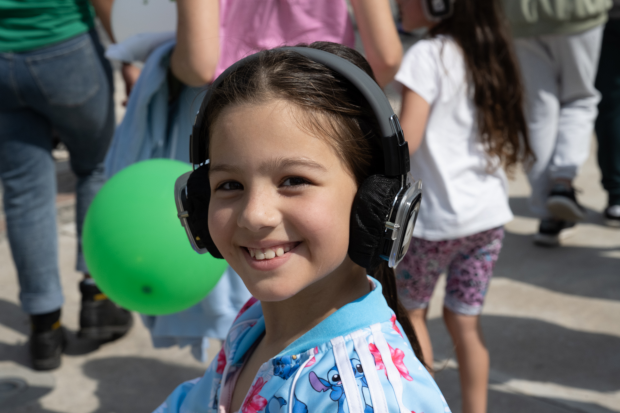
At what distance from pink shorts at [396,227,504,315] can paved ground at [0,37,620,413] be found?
0.24 m

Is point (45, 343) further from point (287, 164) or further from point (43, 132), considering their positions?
point (287, 164)

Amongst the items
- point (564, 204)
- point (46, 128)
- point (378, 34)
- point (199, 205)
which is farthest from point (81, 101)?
point (564, 204)

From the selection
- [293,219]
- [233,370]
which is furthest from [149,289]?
[293,219]

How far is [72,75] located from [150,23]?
0.66 m

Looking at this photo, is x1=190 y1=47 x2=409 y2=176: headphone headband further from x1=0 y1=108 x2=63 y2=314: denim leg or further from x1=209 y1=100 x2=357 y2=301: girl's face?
x1=0 y1=108 x2=63 y2=314: denim leg

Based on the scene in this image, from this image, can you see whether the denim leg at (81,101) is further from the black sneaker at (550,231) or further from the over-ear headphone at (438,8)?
the black sneaker at (550,231)

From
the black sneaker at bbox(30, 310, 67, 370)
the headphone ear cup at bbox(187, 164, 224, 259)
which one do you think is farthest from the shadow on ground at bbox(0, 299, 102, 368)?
the headphone ear cup at bbox(187, 164, 224, 259)

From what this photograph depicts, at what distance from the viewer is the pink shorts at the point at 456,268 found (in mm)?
2516

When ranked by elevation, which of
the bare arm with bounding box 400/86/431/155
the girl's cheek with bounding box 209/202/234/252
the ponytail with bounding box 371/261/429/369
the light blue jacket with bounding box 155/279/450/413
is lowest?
the ponytail with bounding box 371/261/429/369

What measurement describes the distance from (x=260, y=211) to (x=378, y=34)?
121 cm

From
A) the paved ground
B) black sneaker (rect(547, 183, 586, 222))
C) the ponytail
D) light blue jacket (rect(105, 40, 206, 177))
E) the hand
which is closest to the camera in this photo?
the ponytail

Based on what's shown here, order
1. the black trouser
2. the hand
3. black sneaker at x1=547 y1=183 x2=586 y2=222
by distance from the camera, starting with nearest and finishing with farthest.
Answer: the hand → black sneaker at x1=547 y1=183 x2=586 y2=222 → the black trouser

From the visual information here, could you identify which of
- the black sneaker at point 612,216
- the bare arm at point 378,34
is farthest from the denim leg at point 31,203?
the black sneaker at point 612,216

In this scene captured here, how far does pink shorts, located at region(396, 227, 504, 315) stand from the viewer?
99.0 inches
